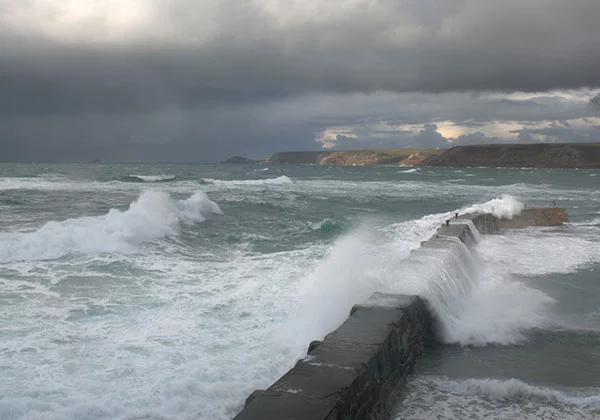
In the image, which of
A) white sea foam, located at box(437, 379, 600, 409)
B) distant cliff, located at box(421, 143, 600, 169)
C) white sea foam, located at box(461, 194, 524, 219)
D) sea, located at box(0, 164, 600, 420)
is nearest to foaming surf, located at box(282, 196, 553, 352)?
sea, located at box(0, 164, 600, 420)

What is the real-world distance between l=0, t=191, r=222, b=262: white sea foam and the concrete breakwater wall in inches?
294

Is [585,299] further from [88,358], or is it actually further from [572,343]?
[88,358]

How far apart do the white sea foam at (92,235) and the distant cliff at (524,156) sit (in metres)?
125

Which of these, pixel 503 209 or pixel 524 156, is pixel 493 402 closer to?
pixel 503 209

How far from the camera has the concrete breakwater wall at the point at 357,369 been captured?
3.70 meters

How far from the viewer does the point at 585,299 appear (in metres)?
8.31

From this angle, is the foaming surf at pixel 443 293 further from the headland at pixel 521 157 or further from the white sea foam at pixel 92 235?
the headland at pixel 521 157

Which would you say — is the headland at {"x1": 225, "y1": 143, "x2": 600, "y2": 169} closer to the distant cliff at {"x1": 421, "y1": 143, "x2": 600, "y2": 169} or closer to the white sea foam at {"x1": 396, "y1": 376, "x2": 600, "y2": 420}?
the distant cliff at {"x1": 421, "y1": 143, "x2": 600, "y2": 169}

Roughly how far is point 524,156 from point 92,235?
134004 mm

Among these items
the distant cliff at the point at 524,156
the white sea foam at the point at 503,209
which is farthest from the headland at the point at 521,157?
the white sea foam at the point at 503,209

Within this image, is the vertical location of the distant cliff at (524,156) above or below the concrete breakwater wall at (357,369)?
above

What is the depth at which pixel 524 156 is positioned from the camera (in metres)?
130

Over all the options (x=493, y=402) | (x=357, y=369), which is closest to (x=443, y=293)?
(x=493, y=402)

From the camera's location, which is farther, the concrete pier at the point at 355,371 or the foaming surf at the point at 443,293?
the foaming surf at the point at 443,293
